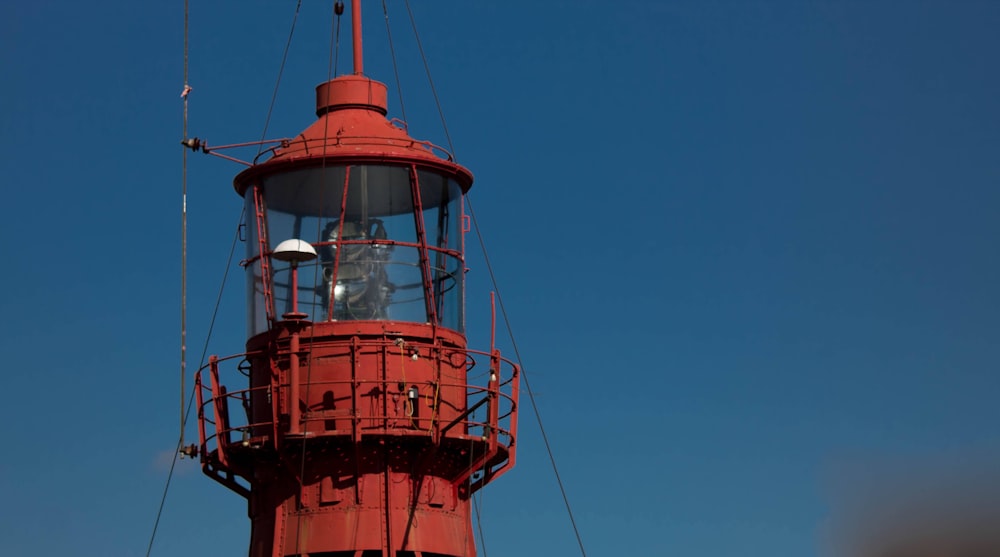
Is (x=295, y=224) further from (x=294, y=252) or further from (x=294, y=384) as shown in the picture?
(x=294, y=384)

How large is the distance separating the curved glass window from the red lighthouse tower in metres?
0.02

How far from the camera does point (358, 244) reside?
3566 cm

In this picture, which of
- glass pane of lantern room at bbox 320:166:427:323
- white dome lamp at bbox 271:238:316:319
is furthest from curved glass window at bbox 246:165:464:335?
white dome lamp at bbox 271:238:316:319

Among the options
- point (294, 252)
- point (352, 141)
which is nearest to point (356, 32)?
point (352, 141)

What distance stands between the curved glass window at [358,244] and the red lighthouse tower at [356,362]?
0.02m

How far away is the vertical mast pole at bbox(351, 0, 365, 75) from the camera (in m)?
37.6

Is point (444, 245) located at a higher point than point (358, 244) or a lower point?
higher

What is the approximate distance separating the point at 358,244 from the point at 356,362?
1.88 m

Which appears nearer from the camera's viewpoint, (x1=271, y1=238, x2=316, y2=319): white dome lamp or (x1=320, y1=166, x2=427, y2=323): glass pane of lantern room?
(x1=271, y1=238, x2=316, y2=319): white dome lamp

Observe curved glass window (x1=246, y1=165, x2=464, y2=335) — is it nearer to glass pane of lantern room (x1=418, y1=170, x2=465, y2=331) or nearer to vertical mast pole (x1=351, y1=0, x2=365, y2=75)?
glass pane of lantern room (x1=418, y1=170, x2=465, y2=331)

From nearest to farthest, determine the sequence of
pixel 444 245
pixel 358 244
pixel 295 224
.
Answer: pixel 358 244
pixel 295 224
pixel 444 245

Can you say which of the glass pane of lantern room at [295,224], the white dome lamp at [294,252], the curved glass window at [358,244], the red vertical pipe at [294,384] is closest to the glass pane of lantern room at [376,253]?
the curved glass window at [358,244]

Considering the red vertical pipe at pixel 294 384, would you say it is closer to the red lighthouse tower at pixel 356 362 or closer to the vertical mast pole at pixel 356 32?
the red lighthouse tower at pixel 356 362

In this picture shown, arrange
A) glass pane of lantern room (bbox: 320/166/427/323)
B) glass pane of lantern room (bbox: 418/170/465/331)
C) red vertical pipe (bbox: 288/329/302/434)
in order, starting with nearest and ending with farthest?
red vertical pipe (bbox: 288/329/302/434) → glass pane of lantern room (bbox: 320/166/427/323) → glass pane of lantern room (bbox: 418/170/465/331)
